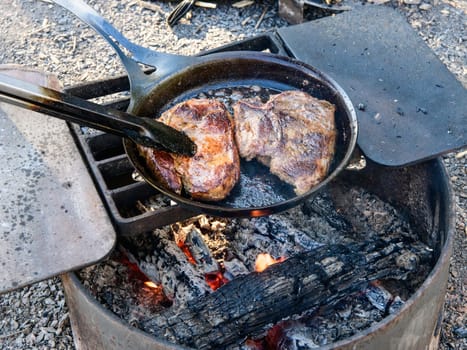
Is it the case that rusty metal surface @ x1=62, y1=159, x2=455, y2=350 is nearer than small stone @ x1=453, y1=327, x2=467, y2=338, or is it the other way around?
rusty metal surface @ x1=62, y1=159, x2=455, y2=350

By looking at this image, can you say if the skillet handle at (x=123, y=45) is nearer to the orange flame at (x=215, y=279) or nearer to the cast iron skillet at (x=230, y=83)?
the cast iron skillet at (x=230, y=83)

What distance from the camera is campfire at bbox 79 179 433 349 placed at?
2457mm

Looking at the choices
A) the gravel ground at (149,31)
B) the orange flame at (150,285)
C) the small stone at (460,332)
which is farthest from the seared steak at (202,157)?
the gravel ground at (149,31)

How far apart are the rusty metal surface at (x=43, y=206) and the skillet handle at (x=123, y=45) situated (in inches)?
17.1

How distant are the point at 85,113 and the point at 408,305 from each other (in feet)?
4.63

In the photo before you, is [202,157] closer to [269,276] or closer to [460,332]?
[269,276]

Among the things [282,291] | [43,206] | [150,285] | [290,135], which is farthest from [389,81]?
[43,206]

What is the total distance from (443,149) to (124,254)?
1636mm

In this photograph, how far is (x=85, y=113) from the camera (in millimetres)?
1987

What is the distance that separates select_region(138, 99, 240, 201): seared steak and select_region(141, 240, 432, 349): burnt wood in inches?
17.7

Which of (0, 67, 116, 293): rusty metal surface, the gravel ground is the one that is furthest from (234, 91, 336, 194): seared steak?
the gravel ground

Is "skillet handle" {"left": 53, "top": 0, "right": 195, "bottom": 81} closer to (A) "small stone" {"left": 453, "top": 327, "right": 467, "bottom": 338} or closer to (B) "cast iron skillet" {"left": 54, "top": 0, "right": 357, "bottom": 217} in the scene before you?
(B) "cast iron skillet" {"left": 54, "top": 0, "right": 357, "bottom": 217}

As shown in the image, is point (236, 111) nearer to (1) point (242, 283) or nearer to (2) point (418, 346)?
(1) point (242, 283)

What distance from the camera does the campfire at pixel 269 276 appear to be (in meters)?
2.46
